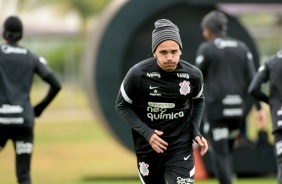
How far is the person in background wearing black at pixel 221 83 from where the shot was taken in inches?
497

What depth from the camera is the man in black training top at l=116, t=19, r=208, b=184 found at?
890 centimetres

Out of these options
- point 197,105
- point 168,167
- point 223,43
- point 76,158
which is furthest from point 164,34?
point 76,158

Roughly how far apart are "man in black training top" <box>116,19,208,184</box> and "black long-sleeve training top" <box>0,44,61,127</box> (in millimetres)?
1989

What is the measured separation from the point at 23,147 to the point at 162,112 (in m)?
2.24

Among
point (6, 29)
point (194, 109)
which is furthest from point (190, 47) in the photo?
point (194, 109)

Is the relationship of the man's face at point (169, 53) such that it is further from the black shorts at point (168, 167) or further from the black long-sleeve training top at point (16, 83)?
the black long-sleeve training top at point (16, 83)

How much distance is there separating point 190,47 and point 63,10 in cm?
4592

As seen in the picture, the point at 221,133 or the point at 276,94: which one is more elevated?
the point at 276,94

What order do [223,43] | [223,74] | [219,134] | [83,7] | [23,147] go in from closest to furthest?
[23,147] < [219,134] < [223,74] < [223,43] < [83,7]

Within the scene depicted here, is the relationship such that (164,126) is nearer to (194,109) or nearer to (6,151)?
(194,109)

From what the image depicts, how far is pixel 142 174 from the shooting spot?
9.13 meters

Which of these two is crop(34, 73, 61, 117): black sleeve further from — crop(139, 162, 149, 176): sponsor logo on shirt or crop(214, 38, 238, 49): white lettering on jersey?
crop(214, 38, 238, 49): white lettering on jersey

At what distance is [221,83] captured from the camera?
41.9 feet

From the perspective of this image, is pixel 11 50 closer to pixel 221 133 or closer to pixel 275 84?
pixel 275 84
